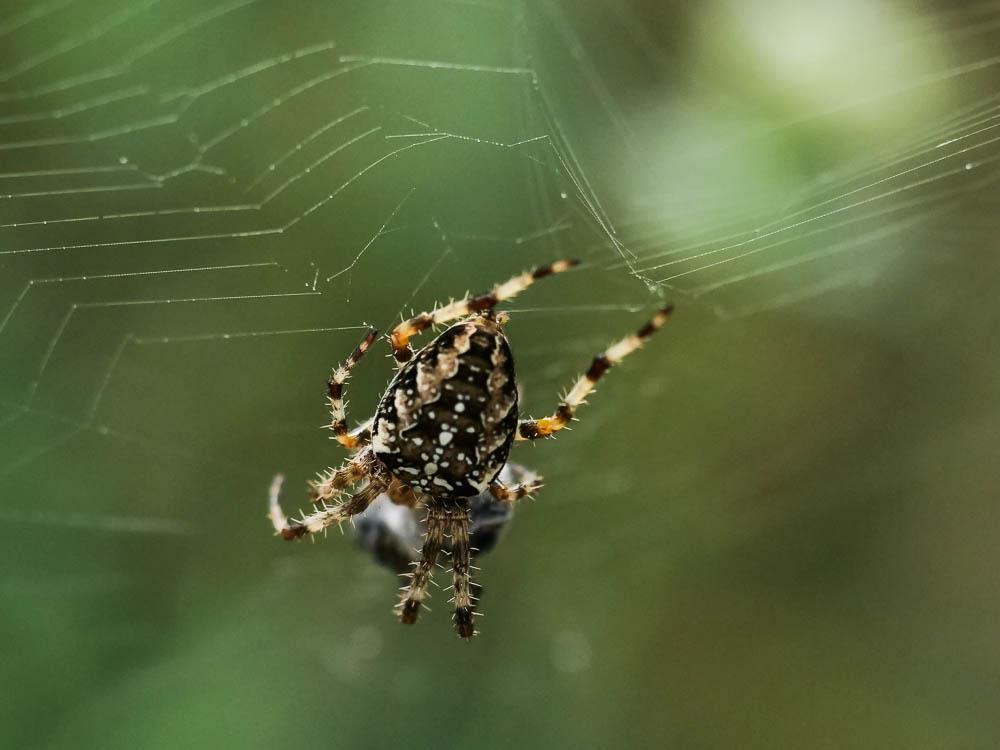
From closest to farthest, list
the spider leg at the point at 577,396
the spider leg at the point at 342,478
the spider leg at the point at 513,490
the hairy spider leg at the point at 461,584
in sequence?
1. the spider leg at the point at 577,396
2. the spider leg at the point at 513,490
3. the spider leg at the point at 342,478
4. the hairy spider leg at the point at 461,584

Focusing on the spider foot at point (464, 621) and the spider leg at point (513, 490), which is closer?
the spider leg at point (513, 490)

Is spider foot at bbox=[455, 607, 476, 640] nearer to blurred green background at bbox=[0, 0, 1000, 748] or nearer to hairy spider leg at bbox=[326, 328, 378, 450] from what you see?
hairy spider leg at bbox=[326, 328, 378, 450]

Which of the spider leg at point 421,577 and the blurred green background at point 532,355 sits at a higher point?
the blurred green background at point 532,355

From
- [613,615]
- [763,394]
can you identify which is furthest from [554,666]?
[763,394]

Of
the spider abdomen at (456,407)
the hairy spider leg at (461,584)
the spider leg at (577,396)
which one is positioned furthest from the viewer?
the hairy spider leg at (461,584)

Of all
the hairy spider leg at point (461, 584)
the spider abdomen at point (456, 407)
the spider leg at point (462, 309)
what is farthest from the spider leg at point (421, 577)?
the spider leg at point (462, 309)

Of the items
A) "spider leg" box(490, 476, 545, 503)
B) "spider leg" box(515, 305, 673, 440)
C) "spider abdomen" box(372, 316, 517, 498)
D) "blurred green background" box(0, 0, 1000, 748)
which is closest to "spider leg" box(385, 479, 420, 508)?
"spider leg" box(490, 476, 545, 503)

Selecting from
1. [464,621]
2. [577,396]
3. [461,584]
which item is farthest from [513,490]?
[464,621]

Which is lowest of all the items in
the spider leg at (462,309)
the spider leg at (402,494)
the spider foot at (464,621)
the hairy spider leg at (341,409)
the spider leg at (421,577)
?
the spider foot at (464,621)

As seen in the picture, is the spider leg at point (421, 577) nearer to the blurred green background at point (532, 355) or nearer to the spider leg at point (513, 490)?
the spider leg at point (513, 490)
